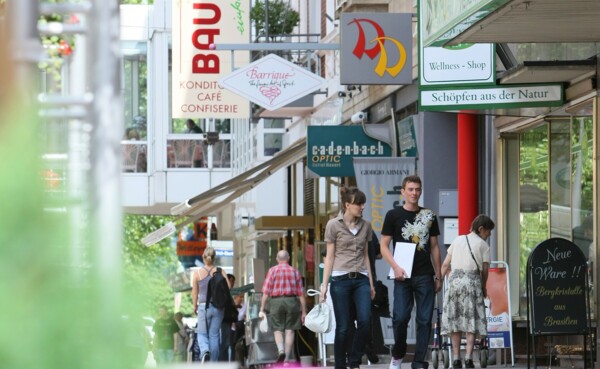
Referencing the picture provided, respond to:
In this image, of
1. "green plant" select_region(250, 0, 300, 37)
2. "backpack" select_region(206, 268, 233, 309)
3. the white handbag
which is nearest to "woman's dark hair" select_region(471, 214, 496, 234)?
the white handbag

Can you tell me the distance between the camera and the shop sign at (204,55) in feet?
83.5

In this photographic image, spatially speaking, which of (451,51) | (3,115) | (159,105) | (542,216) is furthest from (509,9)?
(159,105)

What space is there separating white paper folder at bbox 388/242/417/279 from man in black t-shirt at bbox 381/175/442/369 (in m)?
0.03

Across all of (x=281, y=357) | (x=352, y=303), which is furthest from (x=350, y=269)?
(x=281, y=357)

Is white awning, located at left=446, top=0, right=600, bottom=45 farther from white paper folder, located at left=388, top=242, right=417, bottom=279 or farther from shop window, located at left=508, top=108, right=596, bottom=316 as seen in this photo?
white paper folder, located at left=388, top=242, right=417, bottom=279

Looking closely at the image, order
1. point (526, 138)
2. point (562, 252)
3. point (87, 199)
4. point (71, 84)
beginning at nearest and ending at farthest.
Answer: point (87, 199), point (71, 84), point (562, 252), point (526, 138)

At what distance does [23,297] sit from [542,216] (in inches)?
576

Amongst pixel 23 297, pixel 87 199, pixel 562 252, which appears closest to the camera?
pixel 23 297

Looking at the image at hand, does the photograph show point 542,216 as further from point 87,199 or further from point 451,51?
point 87,199

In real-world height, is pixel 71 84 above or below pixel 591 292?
above

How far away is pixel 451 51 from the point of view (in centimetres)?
1612

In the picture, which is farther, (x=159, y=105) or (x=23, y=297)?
(x=159, y=105)

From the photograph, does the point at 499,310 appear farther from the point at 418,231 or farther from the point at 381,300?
the point at 418,231

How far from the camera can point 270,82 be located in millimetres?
22031
